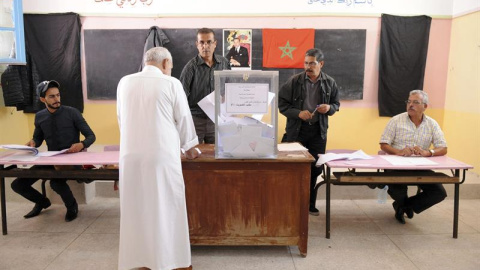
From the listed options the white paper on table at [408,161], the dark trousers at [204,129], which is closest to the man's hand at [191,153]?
the dark trousers at [204,129]

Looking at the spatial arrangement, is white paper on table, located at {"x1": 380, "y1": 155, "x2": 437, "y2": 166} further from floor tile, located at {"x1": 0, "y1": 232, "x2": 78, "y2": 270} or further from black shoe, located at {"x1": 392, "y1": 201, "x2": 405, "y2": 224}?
floor tile, located at {"x1": 0, "y1": 232, "x2": 78, "y2": 270}

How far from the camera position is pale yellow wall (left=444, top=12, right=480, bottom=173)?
4.41 metres

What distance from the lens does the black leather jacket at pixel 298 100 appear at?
3.42m

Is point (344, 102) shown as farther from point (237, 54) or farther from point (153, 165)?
point (153, 165)

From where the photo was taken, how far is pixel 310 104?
136 inches

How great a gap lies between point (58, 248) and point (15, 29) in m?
2.91

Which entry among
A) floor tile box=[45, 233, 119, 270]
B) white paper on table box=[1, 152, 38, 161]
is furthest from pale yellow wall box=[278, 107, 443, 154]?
white paper on table box=[1, 152, 38, 161]

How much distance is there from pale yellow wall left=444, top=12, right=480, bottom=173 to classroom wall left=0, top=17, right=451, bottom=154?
148 mm

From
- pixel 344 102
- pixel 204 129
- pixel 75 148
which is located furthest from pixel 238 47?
pixel 75 148

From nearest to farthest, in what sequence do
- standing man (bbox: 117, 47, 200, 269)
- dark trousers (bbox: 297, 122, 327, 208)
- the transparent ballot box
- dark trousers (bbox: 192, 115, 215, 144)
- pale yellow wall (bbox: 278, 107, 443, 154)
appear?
standing man (bbox: 117, 47, 200, 269) → the transparent ballot box → dark trousers (bbox: 192, 115, 215, 144) → dark trousers (bbox: 297, 122, 327, 208) → pale yellow wall (bbox: 278, 107, 443, 154)

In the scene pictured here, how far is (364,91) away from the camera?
5.23m

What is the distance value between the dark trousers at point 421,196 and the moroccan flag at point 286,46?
2366 mm

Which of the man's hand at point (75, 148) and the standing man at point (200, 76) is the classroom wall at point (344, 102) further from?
the man's hand at point (75, 148)

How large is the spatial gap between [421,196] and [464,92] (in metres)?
2.17
